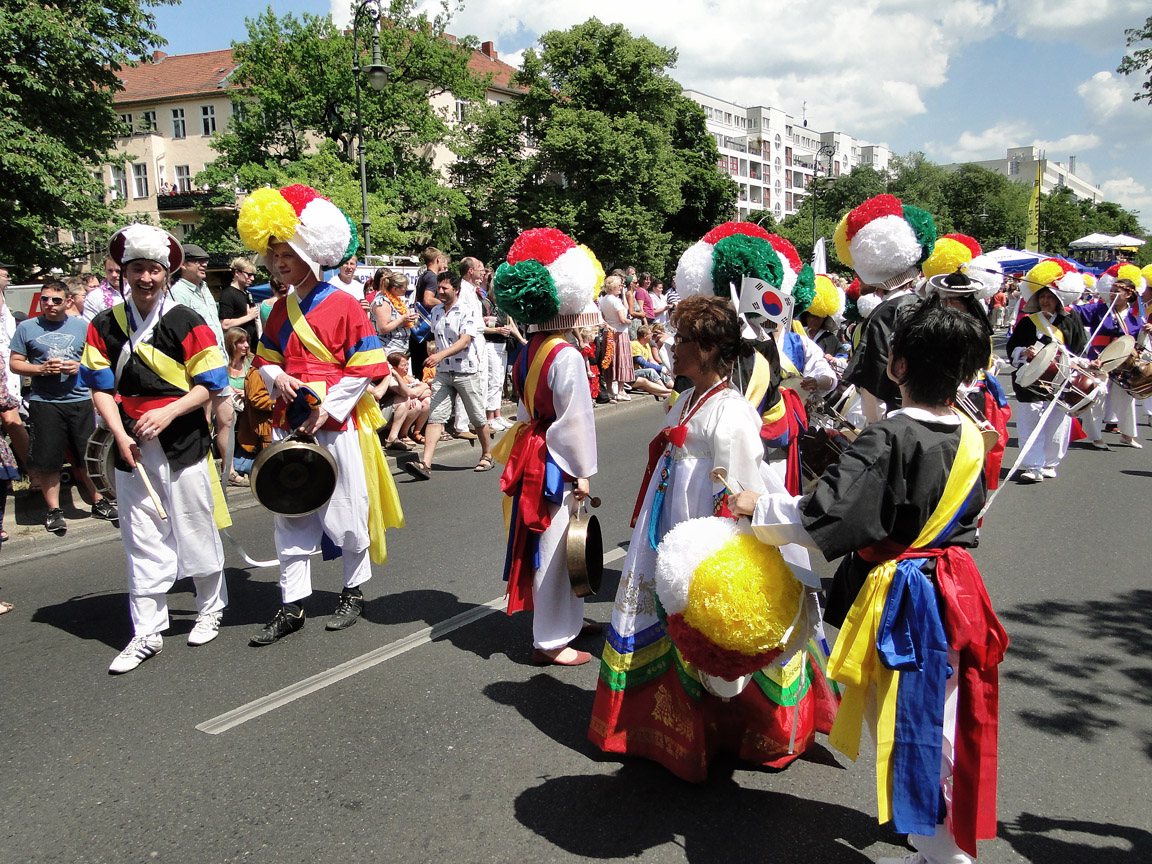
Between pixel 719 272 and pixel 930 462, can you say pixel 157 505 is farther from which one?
pixel 930 462

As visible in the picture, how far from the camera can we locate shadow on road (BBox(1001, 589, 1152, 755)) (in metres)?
3.54

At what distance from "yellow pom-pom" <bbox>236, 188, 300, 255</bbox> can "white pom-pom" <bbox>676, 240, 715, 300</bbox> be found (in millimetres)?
1949

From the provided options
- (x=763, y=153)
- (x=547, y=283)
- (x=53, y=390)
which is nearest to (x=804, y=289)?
(x=547, y=283)

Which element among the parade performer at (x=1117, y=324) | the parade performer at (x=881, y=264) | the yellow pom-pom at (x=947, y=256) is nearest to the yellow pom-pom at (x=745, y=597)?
the parade performer at (x=881, y=264)

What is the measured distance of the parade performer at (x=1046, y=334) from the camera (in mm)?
7789

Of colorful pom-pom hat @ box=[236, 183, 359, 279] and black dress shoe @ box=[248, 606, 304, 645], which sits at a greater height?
colorful pom-pom hat @ box=[236, 183, 359, 279]

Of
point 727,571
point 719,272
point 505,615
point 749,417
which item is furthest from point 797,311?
point 727,571

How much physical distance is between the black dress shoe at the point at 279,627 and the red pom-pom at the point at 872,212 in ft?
12.3

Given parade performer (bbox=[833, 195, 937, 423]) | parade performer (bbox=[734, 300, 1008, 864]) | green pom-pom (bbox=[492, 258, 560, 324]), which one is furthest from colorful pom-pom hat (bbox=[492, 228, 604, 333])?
parade performer (bbox=[734, 300, 1008, 864])

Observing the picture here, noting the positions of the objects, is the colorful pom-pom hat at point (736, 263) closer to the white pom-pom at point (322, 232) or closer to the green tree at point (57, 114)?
the white pom-pom at point (322, 232)

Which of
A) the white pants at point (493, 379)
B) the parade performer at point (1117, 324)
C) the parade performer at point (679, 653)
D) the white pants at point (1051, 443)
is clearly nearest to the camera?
the parade performer at point (679, 653)

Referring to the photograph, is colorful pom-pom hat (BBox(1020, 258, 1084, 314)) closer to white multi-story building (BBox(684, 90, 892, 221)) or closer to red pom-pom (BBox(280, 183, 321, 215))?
red pom-pom (BBox(280, 183, 321, 215))

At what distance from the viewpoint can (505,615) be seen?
4734 millimetres

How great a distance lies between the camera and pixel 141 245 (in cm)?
400
